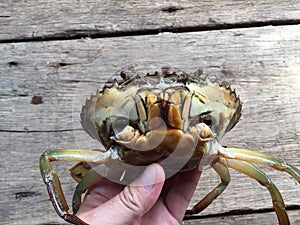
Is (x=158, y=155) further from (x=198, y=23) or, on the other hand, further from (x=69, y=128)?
(x=198, y=23)

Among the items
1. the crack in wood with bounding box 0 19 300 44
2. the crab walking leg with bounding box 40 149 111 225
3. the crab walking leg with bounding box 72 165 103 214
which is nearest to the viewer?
the crab walking leg with bounding box 40 149 111 225

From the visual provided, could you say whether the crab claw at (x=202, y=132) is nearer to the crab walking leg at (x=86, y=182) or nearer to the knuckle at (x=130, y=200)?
the knuckle at (x=130, y=200)

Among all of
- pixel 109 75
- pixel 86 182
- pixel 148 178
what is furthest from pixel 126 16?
pixel 148 178

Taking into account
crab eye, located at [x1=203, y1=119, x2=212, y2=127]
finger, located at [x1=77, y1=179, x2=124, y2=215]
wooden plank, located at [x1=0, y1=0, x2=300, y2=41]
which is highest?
crab eye, located at [x1=203, y1=119, x2=212, y2=127]

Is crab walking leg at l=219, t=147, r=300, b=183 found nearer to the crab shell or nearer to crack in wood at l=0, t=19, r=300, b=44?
the crab shell

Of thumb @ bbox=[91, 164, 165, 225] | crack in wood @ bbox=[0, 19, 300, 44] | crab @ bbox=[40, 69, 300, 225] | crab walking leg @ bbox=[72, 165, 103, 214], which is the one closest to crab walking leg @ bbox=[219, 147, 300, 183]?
crab @ bbox=[40, 69, 300, 225]

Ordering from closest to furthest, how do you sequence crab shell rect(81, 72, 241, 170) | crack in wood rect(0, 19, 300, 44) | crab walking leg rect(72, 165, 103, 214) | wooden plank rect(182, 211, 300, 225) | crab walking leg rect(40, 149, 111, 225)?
crab shell rect(81, 72, 241, 170)
crab walking leg rect(40, 149, 111, 225)
crab walking leg rect(72, 165, 103, 214)
wooden plank rect(182, 211, 300, 225)
crack in wood rect(0, 19, 300, 44)

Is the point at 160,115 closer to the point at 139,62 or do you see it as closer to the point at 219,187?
the point at 219,187

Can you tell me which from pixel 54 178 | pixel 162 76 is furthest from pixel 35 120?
pixel 162 76
